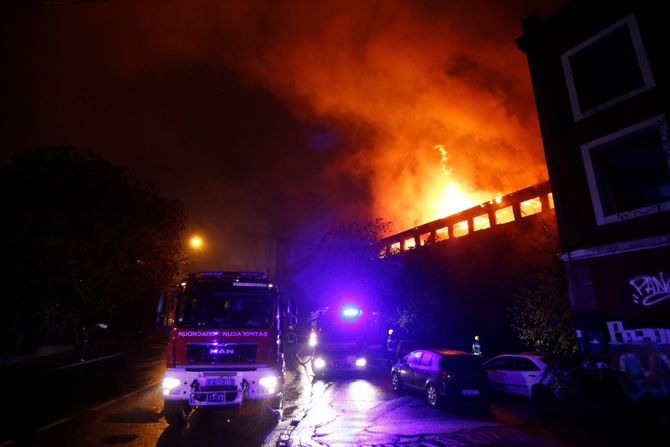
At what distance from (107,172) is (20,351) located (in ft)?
38.3

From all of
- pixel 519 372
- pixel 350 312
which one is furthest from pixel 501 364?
pixel 350 312

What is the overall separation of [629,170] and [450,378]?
Result: 8.68 m

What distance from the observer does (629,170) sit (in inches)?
488

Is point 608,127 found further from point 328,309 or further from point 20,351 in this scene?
point 20,351

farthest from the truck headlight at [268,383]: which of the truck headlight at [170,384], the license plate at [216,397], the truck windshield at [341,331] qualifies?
the truck windshield at [341,331]

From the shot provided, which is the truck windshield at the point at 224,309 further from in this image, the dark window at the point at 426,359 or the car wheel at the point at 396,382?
the car wheel at the point at 396,382

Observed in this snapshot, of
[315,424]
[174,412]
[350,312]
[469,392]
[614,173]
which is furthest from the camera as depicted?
[350,312]

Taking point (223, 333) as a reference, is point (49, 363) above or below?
below

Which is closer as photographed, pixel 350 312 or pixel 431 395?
pixel 431 395

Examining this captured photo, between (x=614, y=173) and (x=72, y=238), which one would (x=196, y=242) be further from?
(x=614, y=173)

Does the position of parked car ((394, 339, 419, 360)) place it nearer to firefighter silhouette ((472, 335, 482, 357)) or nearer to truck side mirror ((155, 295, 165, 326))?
firefighter silhouette ((472, 335, 482, 357))

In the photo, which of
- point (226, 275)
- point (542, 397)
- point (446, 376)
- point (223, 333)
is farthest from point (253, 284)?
point (542, 397)

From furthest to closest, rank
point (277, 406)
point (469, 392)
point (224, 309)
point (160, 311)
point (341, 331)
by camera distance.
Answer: point (341, 331), point (469, 392), point (277, 406), point (160, 311), point (224, 309)

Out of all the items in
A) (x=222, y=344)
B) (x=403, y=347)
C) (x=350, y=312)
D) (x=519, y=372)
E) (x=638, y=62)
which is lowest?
(x=519, y=372)
